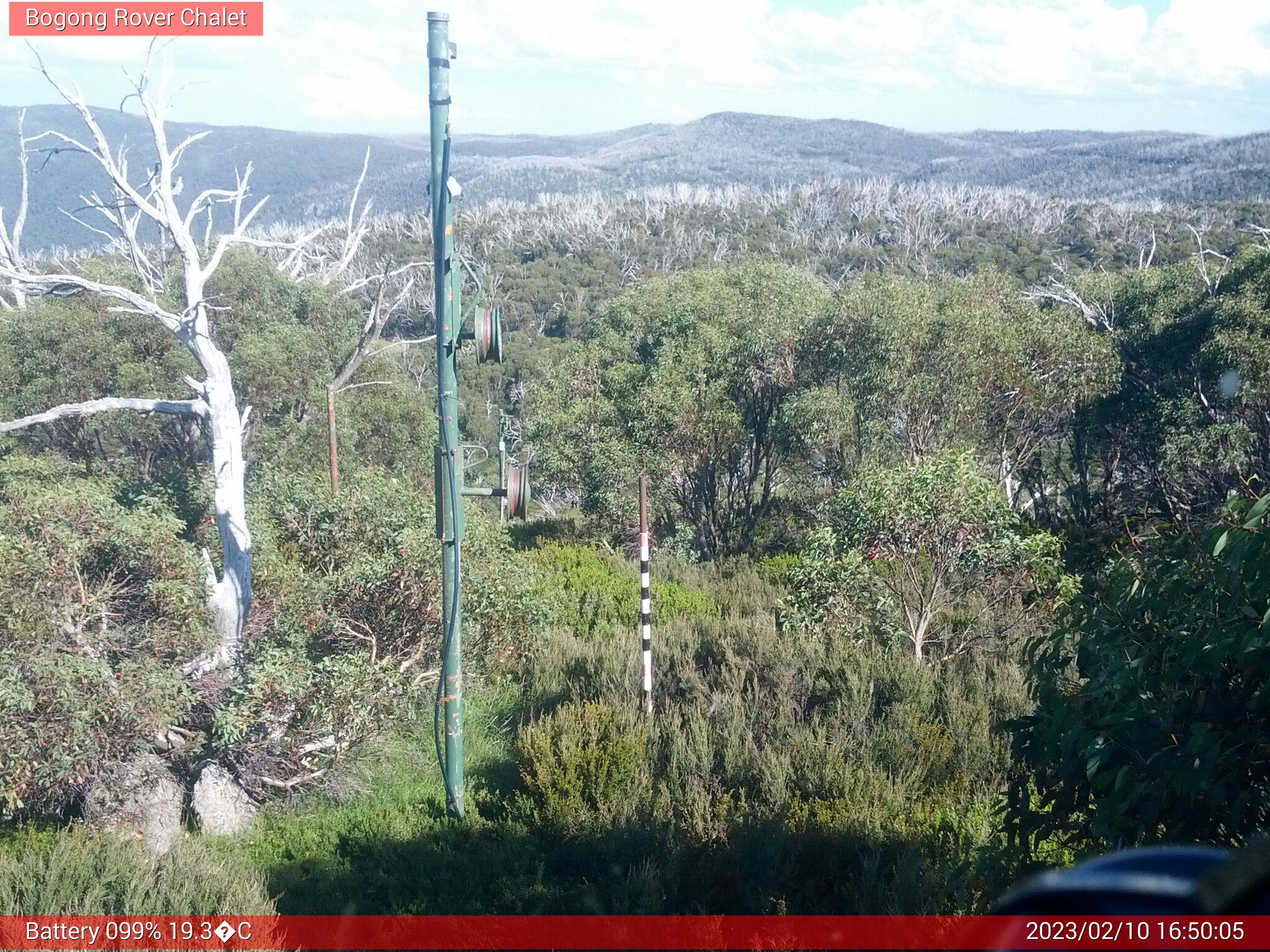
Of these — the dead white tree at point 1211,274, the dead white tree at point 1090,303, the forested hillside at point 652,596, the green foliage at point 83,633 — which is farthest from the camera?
the dead white tree at point 1090,303

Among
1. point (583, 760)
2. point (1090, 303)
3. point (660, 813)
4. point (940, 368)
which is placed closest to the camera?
point (660, 813)

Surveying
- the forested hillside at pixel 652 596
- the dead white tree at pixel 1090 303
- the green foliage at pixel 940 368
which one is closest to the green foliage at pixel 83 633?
the forested hillside at pixel 652 596

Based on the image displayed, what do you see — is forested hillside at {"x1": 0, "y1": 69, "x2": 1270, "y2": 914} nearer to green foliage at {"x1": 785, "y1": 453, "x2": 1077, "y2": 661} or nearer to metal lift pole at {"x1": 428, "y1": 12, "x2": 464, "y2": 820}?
green foliage at {"x1": 785, "y1": 453, "x2": 1077, "y2": 661}

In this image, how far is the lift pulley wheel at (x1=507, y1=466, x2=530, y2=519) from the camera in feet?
20.9

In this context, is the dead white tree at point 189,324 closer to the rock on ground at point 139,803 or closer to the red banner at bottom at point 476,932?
the rock on ground at point 139,803

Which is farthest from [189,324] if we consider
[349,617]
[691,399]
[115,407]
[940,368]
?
[940,368]

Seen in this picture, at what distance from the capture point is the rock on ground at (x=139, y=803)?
6.93 metres

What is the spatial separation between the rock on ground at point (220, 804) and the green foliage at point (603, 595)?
3.72 m

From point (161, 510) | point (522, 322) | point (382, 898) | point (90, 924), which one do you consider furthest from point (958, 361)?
point (522, 322)

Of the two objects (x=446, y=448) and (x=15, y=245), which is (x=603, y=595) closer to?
(x=446, y=448)

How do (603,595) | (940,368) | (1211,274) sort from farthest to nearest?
1. (1211,274)
2. (940,368)
3. (603,595)

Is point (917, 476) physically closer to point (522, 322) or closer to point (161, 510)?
point (161, 510)

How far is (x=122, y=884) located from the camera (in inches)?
212

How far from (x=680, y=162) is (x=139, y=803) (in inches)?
5081
